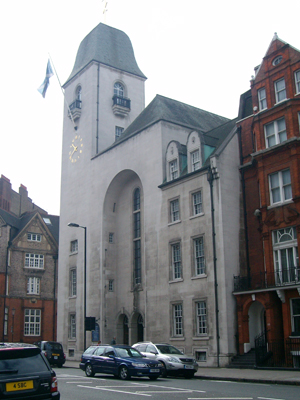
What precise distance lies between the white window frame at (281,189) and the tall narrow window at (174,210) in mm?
7169

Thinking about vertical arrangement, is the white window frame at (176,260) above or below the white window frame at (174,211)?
below

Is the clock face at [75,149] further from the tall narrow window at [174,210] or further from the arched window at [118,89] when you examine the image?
the tall narrow window at [174,210]

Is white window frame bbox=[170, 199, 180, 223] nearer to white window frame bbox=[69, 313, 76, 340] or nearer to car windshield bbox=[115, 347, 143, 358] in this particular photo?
car windshield bbox=[115, 347, 143, 358]

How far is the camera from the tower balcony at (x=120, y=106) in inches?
1796

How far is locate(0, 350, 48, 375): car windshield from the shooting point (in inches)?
350

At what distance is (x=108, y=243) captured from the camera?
3972 cm

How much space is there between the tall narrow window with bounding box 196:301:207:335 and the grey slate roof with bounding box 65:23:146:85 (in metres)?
27.1

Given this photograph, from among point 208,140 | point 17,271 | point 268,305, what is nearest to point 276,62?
point 208,140

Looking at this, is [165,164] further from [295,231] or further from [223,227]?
[295,231]

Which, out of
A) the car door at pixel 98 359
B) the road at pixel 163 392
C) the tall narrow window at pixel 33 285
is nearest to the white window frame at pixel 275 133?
the road at pixel 163 392

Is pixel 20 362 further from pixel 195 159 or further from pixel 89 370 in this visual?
pixel 195 159

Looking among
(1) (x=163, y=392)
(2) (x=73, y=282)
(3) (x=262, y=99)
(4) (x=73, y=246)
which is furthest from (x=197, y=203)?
(1) (x=163, y=392)

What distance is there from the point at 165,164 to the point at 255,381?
18.5 meters

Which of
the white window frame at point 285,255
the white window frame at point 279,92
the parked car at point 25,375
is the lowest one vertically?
the parked car at point 25,375
